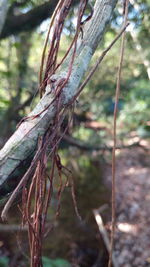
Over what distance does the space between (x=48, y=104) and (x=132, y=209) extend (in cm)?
412

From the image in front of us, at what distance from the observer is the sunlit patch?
4.05 metres

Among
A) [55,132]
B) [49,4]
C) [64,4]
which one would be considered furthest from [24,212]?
[49,4]

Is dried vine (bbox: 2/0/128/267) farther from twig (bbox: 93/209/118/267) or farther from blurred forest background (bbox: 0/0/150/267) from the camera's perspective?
twig (bbox: 93/209/118/267)

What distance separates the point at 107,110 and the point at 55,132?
4.33 m

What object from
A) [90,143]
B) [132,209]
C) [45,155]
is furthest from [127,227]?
[45,155]

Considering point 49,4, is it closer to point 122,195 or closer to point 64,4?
point 64,4

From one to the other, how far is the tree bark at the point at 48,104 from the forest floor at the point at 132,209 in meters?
3.21

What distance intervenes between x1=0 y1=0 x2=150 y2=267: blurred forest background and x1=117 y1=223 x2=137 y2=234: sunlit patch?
0.01 metres

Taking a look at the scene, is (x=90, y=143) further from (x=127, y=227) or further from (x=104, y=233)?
(x=104, y=233)

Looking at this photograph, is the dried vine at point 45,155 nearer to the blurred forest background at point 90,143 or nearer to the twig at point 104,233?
the blurred forest background at point 90,143

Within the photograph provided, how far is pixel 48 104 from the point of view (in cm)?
75

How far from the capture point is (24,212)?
0.82 meters

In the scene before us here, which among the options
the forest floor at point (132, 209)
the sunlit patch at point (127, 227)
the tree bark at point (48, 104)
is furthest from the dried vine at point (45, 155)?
the sunlit patch at point (127, 227)

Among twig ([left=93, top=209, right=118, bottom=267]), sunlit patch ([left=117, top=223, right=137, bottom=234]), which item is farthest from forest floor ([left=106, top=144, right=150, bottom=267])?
twig ([left=93, top=209, right=118, bottom=267])
